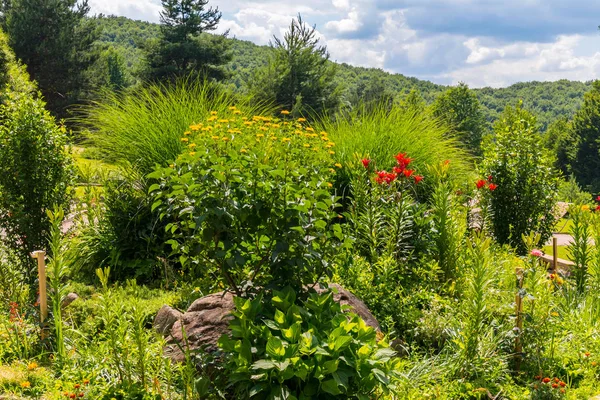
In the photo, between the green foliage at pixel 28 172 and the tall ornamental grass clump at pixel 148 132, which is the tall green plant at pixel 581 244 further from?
the green foliage at pixel 28 172

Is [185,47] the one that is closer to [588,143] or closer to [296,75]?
[296,75]

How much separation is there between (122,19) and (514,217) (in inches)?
2969

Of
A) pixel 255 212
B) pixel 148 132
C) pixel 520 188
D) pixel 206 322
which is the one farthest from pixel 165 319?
pixel 520 188

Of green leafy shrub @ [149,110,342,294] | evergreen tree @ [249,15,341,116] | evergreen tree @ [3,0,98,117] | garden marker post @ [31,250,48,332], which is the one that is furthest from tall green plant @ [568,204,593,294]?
evergreen tree @ [3,0,98,117]

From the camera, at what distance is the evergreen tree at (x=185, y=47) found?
2656 centimetres

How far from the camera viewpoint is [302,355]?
8.02ft

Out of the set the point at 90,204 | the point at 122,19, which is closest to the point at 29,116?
the point at 90,204

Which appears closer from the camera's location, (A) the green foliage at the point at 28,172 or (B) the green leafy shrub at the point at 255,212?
(B) the green leafy shrub at the point at 255,212

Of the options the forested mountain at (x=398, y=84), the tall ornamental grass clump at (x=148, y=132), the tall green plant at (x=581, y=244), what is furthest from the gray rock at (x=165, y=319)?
the forested mountain at (x=398, y=84)

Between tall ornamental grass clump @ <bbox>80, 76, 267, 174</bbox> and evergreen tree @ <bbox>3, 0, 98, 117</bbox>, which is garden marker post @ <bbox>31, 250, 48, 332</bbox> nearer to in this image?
tall ornamental grass clump @ <bbox>80, 76, 267, 174</bbox>

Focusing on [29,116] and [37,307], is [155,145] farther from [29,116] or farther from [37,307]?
[37,307]

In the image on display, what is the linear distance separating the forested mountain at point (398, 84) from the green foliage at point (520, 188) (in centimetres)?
3738

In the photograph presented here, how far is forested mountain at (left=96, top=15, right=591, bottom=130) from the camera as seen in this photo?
58.1 m

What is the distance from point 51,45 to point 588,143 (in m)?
37.5
